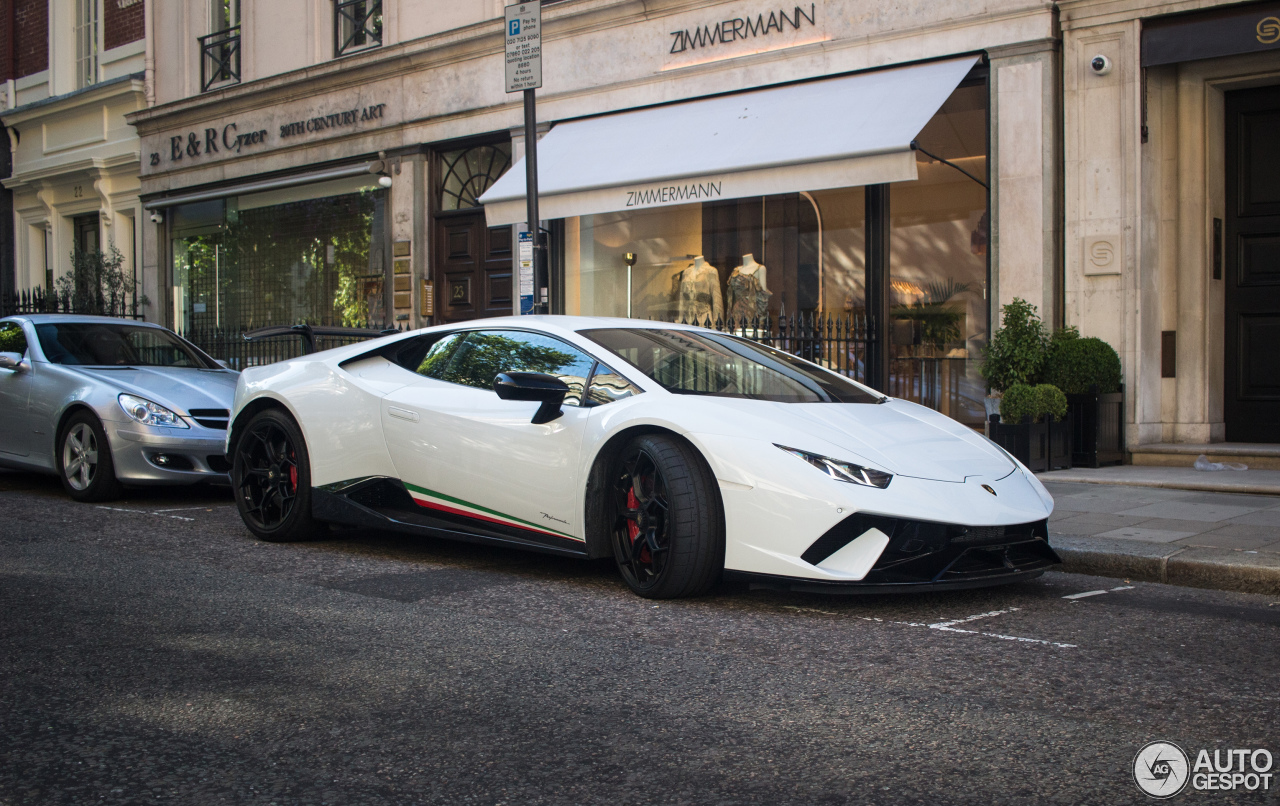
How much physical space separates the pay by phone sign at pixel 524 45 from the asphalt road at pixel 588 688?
5331 millimetres

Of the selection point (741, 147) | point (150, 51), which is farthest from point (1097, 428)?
point (150, 51)

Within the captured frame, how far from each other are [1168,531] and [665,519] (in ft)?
10.9

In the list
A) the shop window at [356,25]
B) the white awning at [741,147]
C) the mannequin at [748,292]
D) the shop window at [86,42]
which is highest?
the shop window at [86,42]

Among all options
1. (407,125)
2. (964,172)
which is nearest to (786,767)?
(964,172)

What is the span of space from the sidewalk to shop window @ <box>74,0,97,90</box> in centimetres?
1976

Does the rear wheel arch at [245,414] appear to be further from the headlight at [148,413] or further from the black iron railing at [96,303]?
the black iron railing at [96,303]

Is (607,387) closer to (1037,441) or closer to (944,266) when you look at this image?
(1037,441)

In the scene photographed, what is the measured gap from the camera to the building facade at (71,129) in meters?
21.0

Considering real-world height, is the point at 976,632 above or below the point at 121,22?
below

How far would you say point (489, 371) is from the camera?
19.4 feet

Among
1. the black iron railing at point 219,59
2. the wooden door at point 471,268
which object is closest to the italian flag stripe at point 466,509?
the wooden door at point 471,268

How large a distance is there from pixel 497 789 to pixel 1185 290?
32.1ft

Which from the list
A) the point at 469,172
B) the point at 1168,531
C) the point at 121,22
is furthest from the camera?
the point at 121,22

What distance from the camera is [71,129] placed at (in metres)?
21.9
